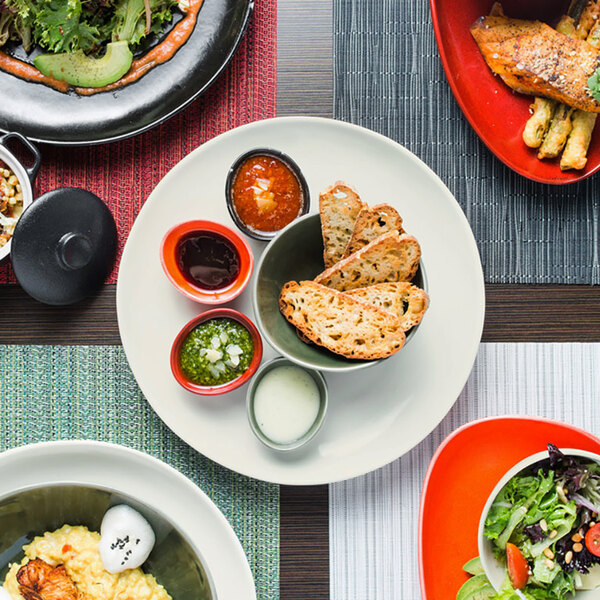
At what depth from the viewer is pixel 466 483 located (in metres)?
1.82

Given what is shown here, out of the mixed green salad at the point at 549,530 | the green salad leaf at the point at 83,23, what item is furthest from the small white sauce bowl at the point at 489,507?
the green salad leaf at the point at 83,23

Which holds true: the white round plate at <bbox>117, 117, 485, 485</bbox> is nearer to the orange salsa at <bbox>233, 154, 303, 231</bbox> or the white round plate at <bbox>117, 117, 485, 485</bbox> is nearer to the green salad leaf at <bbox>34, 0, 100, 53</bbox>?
the orange salsa at <bbox>233, 154, 303, 231</bbox>

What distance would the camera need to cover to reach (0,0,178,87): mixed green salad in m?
1.79

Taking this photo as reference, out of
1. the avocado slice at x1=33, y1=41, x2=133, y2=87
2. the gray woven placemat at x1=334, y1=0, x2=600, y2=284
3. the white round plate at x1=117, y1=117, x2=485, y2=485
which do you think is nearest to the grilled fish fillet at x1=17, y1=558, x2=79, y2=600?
the white round plate at x1=117, y1=117, x2=485, y2=485

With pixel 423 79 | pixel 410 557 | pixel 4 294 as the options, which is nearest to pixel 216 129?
pixel 423 79

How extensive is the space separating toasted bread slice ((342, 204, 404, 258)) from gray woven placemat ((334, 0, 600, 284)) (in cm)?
36

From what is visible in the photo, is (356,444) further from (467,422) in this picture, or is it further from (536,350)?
(536,350)

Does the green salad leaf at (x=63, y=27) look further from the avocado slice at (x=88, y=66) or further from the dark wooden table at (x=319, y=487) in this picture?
the dark wooden table at (x=319, y=487)

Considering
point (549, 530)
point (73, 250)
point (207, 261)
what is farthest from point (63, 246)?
point (549, 530)

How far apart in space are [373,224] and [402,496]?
81 centimetres

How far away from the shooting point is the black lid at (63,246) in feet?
5.69

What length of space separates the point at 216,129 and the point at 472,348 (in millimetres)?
967

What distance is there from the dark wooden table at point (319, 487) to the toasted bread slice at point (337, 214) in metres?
0.41

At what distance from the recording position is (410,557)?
1.90 metres
